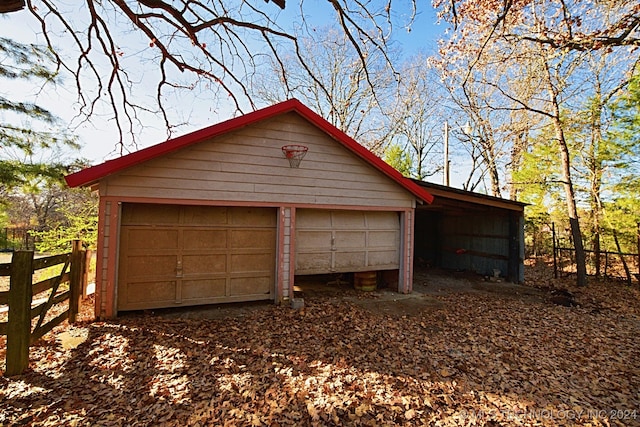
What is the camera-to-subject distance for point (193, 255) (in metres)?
5.73

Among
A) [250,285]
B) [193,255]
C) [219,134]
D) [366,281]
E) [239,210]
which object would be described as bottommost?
[366,281]

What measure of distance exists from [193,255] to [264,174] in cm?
205

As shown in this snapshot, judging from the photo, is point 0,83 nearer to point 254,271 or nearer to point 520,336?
point 254,271

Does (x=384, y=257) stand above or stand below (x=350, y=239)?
below

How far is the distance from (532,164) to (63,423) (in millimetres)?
14918

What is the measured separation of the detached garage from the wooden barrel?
362mm

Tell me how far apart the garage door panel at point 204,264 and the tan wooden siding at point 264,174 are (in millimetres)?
1159

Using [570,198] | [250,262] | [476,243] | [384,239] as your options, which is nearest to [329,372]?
[250,262]

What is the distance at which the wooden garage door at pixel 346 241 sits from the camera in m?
6.61

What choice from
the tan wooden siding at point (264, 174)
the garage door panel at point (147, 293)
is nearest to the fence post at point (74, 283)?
the garage door panel at point (147, 293)

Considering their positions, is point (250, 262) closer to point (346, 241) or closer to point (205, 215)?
point (205, 215)

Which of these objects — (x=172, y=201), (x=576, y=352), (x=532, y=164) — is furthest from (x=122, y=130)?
(x=532, y=164)

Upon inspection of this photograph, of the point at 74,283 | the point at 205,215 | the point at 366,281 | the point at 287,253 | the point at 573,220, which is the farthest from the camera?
the point at 573,220

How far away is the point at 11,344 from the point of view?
336cm
